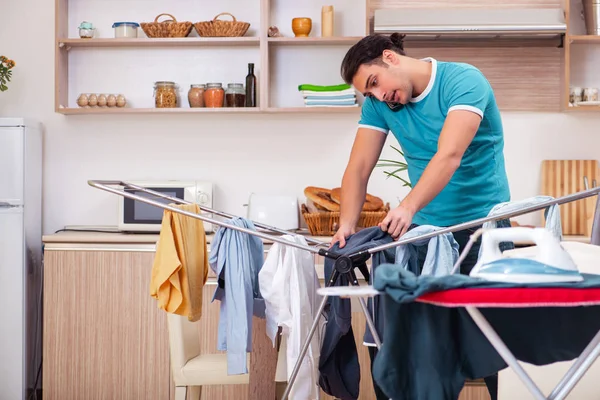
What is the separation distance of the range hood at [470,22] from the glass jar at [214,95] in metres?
0.84

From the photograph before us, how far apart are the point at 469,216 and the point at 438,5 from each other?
1.98 m

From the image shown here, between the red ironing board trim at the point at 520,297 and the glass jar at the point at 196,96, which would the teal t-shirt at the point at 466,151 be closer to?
the red ironing board trim at the point at 520,297

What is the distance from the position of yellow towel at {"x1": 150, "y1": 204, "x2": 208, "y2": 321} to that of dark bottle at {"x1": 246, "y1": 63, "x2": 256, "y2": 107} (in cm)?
165

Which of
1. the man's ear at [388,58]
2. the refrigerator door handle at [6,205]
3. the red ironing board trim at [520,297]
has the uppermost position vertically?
the man's ear at [388,58]

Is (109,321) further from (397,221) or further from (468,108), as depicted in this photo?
(468,108)

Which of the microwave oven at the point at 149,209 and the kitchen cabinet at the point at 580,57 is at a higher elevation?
the kitchen cabinet at the point at 580,57

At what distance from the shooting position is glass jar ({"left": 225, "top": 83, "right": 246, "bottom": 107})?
390 centimetres

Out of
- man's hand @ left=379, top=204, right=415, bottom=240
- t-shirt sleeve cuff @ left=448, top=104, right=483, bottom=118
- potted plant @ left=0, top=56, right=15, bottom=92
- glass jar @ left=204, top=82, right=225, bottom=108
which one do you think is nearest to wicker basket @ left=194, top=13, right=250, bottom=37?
glass jar @ left=204, top=82, right=225, bottom=108

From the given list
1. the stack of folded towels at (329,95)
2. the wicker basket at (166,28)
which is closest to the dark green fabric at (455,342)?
the stack of folded towels at (329,95)

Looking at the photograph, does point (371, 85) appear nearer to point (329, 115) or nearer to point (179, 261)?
point (179, 261)

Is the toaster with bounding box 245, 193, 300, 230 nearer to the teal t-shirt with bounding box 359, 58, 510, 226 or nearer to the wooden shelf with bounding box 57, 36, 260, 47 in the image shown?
the wooden shelf with bounding box 57, 36, 260, 47

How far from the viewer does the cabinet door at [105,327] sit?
12.0ft

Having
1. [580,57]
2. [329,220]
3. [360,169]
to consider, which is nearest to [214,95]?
[329,220]

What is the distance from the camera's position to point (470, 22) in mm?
3699
